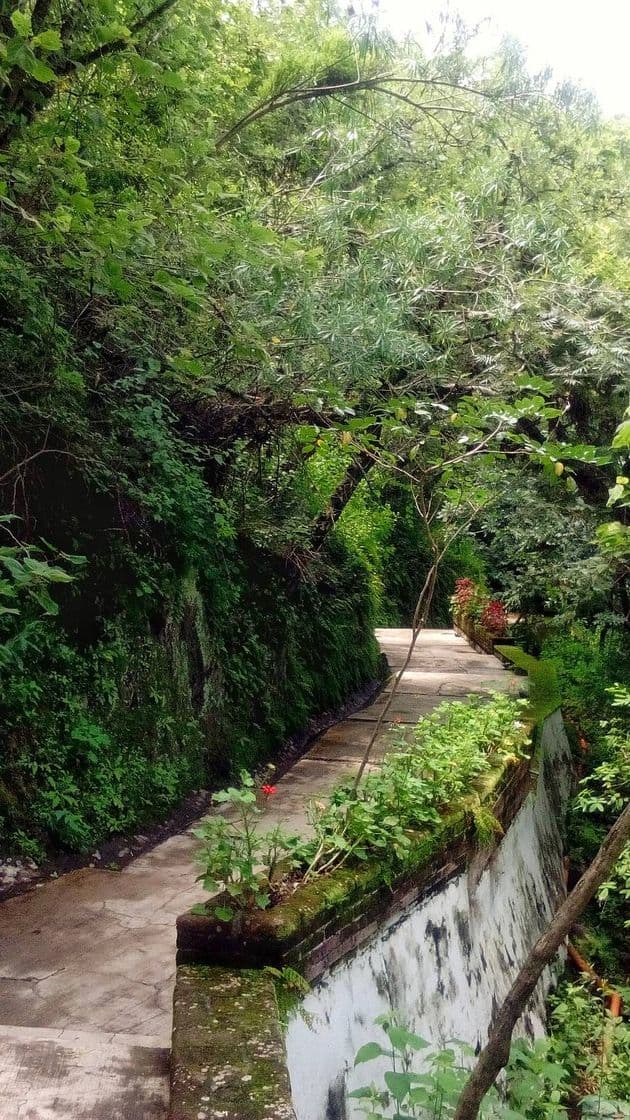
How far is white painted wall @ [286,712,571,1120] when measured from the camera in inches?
116

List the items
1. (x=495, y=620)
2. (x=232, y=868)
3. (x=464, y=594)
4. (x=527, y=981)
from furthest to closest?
(x=464, y=594) → (x=495, y=620) → (x=232, y=868) → (x=527, y=981)

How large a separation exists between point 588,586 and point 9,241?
638 centimetres

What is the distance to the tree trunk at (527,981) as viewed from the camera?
7.91ft

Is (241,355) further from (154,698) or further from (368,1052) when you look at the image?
(368,1052)

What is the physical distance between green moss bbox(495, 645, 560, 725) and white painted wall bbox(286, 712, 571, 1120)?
3.62 feet

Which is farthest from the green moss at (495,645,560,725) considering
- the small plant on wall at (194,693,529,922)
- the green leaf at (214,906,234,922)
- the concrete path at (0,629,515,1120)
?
the green leaf at (214,906,234,922)

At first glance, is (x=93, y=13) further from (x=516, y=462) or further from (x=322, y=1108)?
(x=516, y=462)

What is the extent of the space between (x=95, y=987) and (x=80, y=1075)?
78 cm

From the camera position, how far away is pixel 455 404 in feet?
24.9

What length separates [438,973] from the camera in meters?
4.30

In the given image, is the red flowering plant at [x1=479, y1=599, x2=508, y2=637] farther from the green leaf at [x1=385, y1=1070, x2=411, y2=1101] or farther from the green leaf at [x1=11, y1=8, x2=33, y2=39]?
the green leaf at [x1=11, y1=8, x2=33, y2=39]

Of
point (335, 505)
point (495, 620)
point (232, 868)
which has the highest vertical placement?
point (335, 505)

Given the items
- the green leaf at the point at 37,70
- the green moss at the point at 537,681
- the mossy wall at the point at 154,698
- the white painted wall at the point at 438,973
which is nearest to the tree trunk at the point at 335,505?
the mossy wall at the point at 154,698

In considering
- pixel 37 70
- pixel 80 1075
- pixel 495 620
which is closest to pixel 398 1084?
pixel 80 1075
